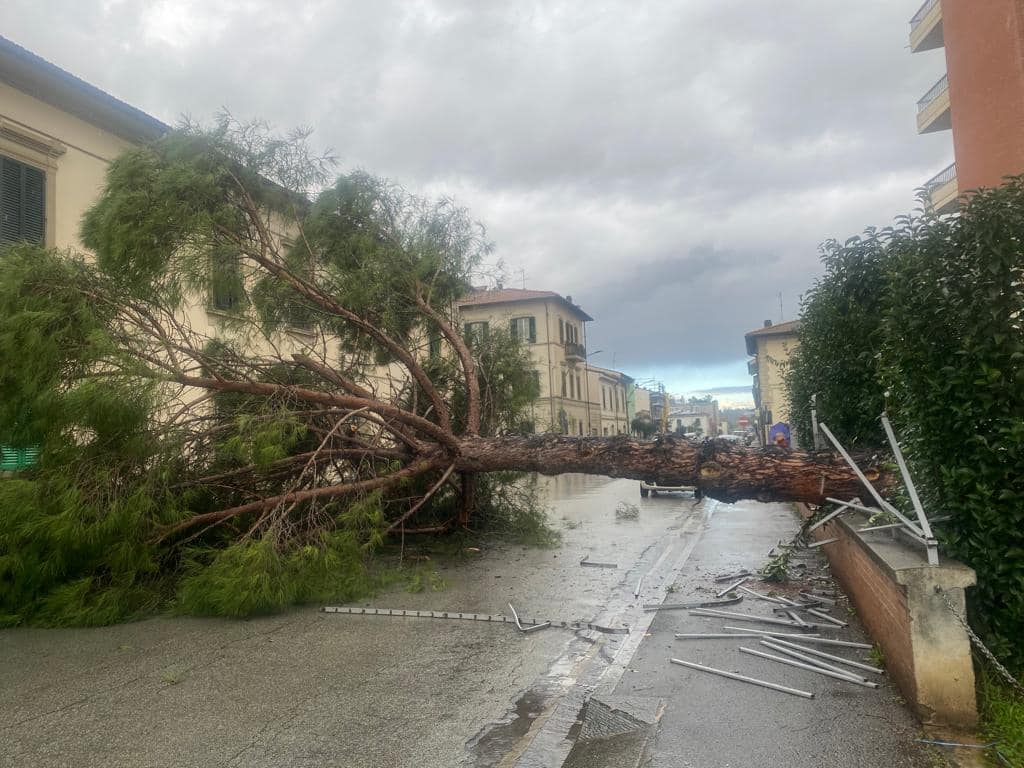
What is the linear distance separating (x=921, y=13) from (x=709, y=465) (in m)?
21.3

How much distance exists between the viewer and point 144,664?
561cm

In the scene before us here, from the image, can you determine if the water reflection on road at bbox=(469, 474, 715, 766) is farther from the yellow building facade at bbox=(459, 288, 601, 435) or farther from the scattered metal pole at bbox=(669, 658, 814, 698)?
the yellow building facade at bbox=(459, 288, 601, 435)

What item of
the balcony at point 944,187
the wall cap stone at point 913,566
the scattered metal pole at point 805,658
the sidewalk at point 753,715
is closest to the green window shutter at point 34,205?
the sidewalk at point 753,715

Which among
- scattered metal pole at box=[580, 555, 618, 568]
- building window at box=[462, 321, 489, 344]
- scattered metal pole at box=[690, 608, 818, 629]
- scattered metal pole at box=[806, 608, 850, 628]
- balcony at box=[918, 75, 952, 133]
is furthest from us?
balcony at box=[918, 75, 952, 133]

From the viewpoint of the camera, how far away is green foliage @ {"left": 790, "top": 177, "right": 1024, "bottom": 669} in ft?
12.6

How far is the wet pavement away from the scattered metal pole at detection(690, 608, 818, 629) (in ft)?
0.72

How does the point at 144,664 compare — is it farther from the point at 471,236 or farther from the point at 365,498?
→ the point at 471,236

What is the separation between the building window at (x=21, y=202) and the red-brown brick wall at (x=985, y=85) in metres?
19.0

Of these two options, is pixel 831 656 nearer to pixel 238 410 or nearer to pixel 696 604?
pixel 696 604

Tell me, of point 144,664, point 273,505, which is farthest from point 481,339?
point 144,664

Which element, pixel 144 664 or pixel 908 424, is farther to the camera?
pixel 144 664

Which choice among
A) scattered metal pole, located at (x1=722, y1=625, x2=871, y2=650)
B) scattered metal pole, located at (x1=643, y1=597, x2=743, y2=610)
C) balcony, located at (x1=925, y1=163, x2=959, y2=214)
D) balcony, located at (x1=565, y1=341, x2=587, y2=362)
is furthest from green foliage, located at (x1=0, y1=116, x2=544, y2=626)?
balcony, located at (x1=565, y1=341, x2=587, y2=362)

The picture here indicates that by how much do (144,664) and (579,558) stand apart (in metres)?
6.27

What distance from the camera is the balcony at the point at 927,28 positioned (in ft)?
67.5
